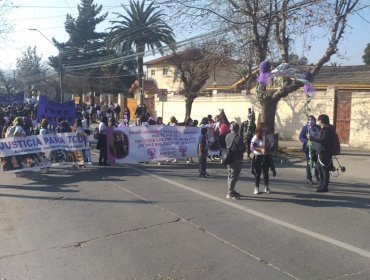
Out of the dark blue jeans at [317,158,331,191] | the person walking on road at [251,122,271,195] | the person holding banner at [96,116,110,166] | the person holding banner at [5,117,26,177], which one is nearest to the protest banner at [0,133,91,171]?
the person holding banner at [5,117,26,177]

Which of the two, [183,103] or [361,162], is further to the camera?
[183,103]

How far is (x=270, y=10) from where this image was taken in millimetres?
17234

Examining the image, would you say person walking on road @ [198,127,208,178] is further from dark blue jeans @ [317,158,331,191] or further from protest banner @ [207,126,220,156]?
dark blue jeans @ [317,158,331,191]

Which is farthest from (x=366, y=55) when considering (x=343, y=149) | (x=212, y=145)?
(x=212, y=145)

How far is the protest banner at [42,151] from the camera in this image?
13391 millimetres

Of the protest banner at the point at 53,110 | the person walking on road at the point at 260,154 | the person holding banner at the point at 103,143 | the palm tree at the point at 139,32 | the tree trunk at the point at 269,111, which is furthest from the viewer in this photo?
the palm tree at the point at 139,32

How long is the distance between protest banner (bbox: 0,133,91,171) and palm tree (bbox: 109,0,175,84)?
34667 millimetres

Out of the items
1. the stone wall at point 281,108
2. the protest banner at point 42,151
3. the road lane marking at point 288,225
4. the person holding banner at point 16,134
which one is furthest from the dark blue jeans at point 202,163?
the stone wall at point 281,108

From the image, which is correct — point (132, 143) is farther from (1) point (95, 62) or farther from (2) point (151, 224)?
(1) point (95, 62)

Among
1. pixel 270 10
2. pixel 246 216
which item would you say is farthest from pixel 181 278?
pixel 270 10

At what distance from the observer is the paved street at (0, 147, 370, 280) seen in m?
5.91

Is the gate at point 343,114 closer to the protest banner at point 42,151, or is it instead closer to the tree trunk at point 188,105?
the protest banner at point 42,151

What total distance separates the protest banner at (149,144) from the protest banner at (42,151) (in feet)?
3.24

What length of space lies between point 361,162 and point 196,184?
678cm
